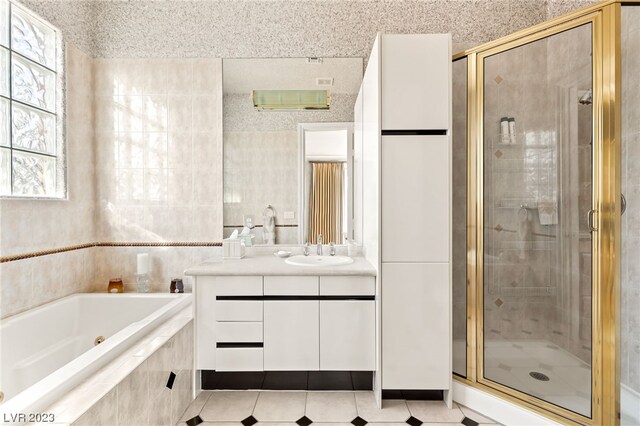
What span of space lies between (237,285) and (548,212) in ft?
6.08

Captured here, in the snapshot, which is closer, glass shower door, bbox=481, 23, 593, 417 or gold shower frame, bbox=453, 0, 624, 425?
gold shower frame, bbox=453, 0, 624, 425

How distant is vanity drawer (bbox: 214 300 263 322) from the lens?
207 cm

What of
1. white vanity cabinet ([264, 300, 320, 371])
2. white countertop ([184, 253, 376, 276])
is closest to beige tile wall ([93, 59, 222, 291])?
white countertop ([184, 253, 376, 276])

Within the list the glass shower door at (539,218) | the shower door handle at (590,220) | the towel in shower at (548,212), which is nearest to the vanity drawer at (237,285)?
the glass shower door at (539,218)

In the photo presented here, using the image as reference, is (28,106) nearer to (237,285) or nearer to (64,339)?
(64,339)

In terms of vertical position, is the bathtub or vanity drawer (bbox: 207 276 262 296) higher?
vanity drawer (bbox: 207 276 262 296)

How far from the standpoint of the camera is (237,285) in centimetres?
209

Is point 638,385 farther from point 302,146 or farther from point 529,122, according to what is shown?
point 302,146

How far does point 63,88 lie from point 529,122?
3078 mm

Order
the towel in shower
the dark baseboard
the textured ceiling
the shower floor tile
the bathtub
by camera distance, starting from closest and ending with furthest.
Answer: the bathtub → the shower floor tile → the towel in shower → the dark baseboard → the textured ceiling

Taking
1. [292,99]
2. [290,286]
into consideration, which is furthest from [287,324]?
[292,99]

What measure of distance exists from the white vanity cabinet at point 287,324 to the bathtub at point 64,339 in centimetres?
34

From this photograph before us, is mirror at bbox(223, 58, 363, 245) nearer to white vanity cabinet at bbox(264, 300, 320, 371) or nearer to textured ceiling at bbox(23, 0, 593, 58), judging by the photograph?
textured ceiling at bbox(23, 0, 593, 58)

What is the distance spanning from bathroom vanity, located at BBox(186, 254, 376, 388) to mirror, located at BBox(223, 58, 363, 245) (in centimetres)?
59
